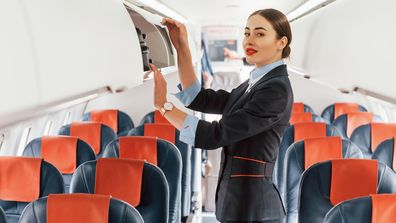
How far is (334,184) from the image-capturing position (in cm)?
291

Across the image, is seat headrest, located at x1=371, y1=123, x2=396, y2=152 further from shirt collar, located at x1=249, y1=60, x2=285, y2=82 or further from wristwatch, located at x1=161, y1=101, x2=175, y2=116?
wristwatch, located at x1=161, y1=101, x2=175, y2=116

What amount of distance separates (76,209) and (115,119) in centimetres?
471

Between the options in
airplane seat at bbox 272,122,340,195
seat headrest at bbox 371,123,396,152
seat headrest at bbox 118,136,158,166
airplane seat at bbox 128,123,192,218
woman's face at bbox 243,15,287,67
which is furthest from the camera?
seat headrest at bbox 371,123,396,152

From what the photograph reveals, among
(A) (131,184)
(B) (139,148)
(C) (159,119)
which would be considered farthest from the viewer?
(C) (159,119)

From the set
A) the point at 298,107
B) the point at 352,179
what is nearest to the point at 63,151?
the point at 352,179

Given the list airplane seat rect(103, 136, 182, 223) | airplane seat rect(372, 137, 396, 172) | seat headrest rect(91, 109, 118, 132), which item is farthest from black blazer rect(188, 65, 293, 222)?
seat headrest rect(91, 109, 118, 132)

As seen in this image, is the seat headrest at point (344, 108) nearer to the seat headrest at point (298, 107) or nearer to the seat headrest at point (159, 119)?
the seat headrest at point (298, 107)

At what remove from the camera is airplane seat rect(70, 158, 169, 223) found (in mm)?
2867

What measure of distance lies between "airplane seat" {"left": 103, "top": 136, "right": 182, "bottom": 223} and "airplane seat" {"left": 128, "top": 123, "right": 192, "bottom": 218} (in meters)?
0.50

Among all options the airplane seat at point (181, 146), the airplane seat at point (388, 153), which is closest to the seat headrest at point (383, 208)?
the airplane seat at point (388, 153)

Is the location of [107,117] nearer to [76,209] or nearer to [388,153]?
[388,153]

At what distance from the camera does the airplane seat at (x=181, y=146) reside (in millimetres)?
4273

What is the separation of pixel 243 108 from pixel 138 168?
1.08m

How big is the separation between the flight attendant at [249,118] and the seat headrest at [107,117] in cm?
447
